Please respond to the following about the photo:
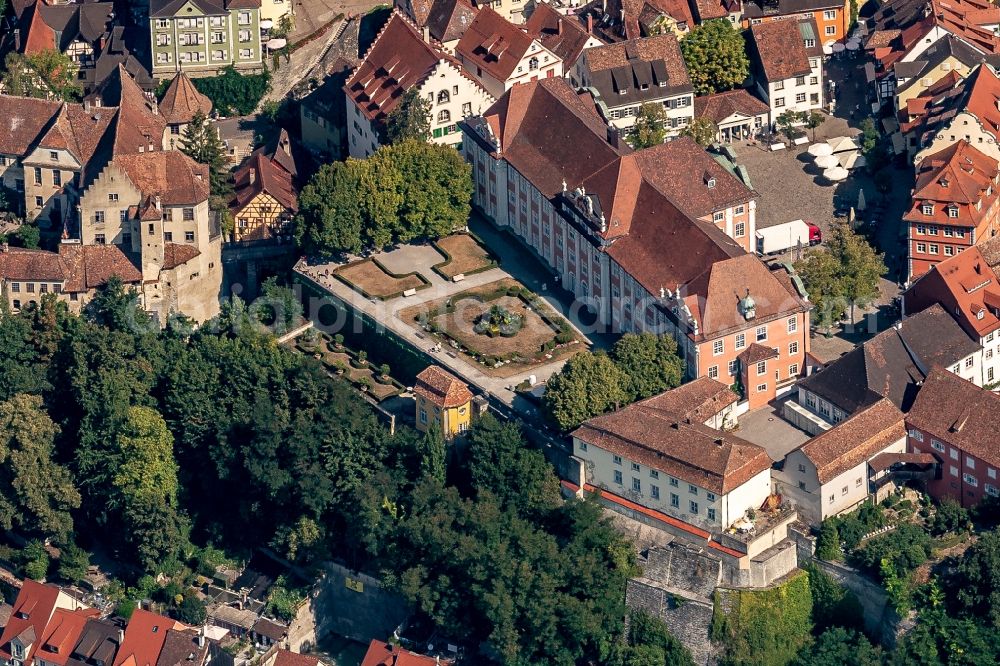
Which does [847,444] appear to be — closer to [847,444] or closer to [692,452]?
[847,444]

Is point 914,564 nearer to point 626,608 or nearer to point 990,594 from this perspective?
point 990,594

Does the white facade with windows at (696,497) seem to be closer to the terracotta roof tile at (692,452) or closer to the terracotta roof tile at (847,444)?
the terracotta roof tile at (692,452)

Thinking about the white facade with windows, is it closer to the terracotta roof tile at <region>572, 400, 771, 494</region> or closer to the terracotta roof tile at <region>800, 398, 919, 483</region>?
the terracotta roof tile at <region>572, 400, 771, 494</region>

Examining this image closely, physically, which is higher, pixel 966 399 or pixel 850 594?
pixel 966 399

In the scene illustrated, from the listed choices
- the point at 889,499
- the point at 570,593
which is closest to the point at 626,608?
the point at 570,593

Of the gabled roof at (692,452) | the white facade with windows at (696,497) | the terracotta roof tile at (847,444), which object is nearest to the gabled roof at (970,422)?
the terracotta roof tile at (847,444)

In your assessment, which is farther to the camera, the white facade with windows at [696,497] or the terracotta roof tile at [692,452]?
the white facade with windows at [696,497]
